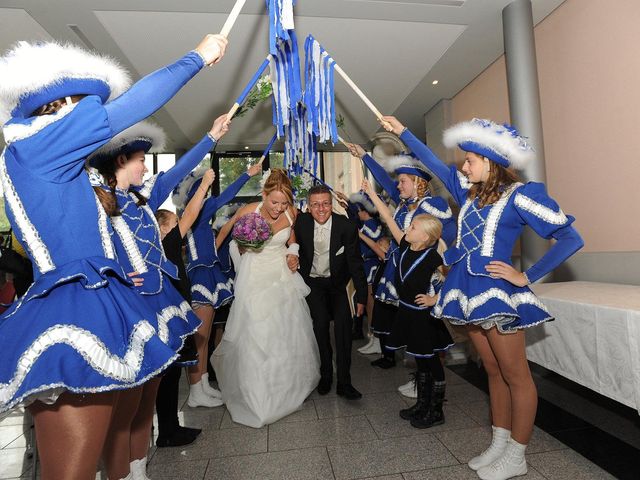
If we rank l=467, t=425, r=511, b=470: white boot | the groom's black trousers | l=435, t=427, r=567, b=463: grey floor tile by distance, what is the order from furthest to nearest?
1. the groom's black trousers
2. l=435, t=427, r=567, b=463: grey floor tile
3. l=467, t=425, r=511, b=470: white boot

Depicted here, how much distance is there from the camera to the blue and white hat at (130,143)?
1.59 m

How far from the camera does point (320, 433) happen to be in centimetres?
266

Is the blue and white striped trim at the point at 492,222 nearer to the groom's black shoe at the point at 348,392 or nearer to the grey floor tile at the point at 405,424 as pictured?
the grey floor tile at the point at 405,424

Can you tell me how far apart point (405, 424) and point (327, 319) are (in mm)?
1047

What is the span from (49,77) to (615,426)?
337cm

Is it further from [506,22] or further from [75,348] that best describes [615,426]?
[506,22]

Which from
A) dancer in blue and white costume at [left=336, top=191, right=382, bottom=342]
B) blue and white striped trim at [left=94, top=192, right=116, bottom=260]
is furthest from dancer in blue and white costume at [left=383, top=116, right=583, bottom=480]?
dancer in blue and white costume at [left=336, top=191, right=382, bottom=342]

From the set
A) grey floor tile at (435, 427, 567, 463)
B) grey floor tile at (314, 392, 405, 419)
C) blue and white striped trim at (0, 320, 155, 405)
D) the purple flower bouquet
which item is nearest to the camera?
blue and white striped trim at (0, 320, 155, 405)

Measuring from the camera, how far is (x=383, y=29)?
473 centimetres

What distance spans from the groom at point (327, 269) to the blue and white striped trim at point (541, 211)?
1.78 m

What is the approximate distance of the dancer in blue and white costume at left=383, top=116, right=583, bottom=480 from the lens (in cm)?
190

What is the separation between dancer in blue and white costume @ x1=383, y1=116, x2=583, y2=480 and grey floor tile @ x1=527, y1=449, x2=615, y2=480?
0.18 metres

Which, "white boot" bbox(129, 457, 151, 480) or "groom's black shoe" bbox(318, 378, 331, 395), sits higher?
"white boot" bbox(129, 457, 151, 480)

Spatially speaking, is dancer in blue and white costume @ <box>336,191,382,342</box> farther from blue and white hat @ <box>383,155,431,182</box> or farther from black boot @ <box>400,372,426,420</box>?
black boot @ <box>400,372,426,420</box>
